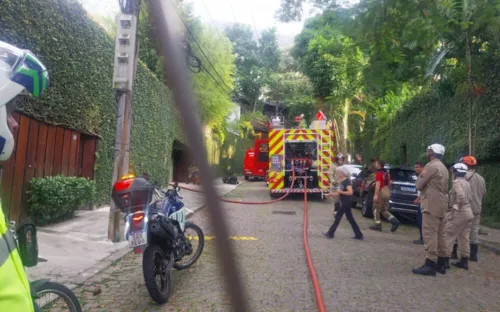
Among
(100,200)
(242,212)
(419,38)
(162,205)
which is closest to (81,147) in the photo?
(100,200)

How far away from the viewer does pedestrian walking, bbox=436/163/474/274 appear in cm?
617

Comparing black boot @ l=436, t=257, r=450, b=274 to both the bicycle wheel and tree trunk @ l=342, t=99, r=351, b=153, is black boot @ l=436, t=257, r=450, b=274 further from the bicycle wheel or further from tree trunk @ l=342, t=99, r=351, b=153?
tree trunk @ l=342, t=99, r=351, b=153

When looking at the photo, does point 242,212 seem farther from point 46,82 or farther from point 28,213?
point 46,82

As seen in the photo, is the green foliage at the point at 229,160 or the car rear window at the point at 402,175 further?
A: the car rear window at the point at 402,175

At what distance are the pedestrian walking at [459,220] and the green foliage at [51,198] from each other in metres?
6.60

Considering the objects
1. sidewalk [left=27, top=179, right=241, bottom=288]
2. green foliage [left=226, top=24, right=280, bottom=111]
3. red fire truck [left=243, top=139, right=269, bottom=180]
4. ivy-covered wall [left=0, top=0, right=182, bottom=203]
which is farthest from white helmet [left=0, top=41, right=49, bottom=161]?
red fire truck [left=243, top=139, right=269, bottom=180]

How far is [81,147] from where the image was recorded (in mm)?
10633

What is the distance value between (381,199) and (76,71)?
7.42 meters

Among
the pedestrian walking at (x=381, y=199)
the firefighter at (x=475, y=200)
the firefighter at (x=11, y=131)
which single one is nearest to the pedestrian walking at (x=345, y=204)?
the pedestrian walking at (x=381, y=199)

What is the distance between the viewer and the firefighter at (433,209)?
5914mm

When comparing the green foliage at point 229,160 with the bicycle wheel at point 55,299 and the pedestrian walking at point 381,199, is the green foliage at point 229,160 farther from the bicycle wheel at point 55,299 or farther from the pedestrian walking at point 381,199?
the pedestrian walking at point 381,199

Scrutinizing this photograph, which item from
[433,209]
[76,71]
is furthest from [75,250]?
[433,209]

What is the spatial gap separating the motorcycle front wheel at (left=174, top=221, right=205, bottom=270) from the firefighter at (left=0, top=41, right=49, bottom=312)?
3.99 m

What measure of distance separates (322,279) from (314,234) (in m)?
3.48
